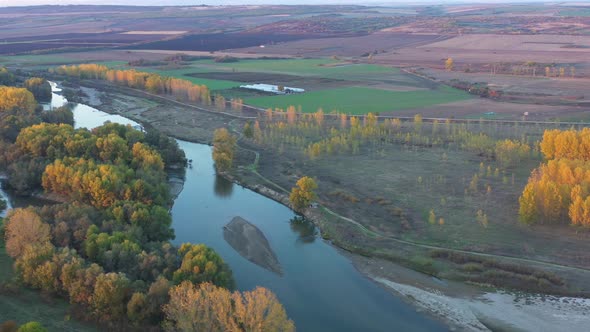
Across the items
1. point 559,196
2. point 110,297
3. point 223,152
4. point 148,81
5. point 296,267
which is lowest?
point 296,267

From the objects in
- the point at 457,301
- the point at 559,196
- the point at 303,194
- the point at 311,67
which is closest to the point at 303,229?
the point at 303,194

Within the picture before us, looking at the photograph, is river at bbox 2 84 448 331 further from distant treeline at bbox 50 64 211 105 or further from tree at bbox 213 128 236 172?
distant treeline at bbox 50 64 211 105

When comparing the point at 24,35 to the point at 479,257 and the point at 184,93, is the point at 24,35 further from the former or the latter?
the point at 479,257

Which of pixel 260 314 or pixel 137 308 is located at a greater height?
pixel 260 314

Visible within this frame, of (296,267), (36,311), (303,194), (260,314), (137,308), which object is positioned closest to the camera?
(260,314)

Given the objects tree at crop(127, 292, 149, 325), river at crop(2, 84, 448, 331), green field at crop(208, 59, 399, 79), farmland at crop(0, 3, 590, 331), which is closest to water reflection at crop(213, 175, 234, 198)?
river at crop(2, 84, 448, 331)

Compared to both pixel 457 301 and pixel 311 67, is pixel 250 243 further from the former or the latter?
pixel 311 67

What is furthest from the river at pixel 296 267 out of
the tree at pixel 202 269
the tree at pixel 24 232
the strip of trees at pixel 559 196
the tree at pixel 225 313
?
the strip of trees at pixel 559 196
